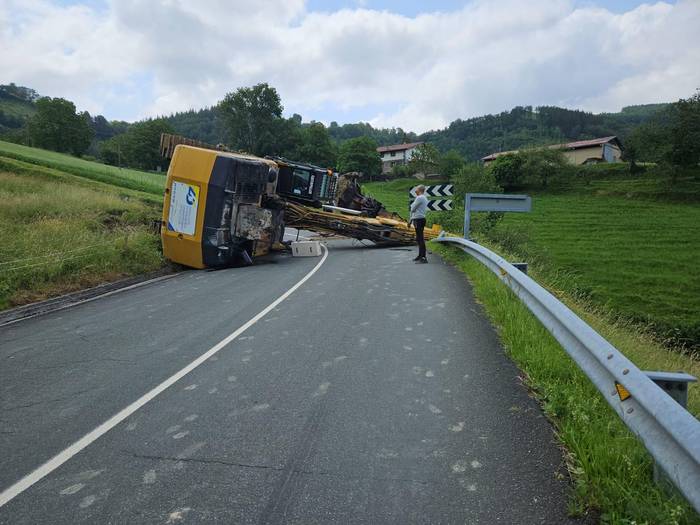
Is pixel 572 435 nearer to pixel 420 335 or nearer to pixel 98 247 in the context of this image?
pixel 420 335

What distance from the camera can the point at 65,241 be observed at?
36.0ft

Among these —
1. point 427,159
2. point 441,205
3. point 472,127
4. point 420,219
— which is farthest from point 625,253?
point 472,127

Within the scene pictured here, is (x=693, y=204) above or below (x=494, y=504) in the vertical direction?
above

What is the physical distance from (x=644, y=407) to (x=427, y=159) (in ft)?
248

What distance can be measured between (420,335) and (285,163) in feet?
39.8

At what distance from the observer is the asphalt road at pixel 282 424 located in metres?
2.53

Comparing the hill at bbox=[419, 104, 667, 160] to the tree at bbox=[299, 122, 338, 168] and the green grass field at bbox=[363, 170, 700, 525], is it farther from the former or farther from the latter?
the green grass field at bbox=[363, 170, 700, 525]

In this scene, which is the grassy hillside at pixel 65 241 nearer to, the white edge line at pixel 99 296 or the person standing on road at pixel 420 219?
the white edge line at pixel 99 296

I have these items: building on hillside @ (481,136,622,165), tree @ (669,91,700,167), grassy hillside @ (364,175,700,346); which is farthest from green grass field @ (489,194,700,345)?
building on hillside @ (481,136,622,165)

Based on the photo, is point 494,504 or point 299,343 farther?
point 299,343

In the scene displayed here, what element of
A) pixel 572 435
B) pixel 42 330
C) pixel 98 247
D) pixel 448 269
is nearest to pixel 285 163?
pixel 98 247

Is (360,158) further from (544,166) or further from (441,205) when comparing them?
(441,205)

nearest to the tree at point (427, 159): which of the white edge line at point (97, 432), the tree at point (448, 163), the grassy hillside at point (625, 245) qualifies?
the tree at point (448, 163)

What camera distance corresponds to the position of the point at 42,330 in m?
6.51
